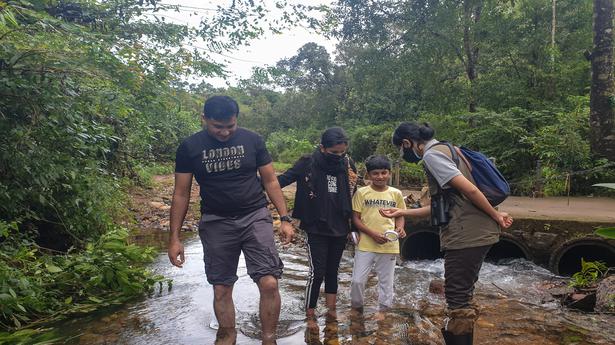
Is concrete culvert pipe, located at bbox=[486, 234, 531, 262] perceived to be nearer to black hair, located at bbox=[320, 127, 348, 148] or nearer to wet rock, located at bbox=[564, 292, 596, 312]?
wet rock, located at bbox=[564, 292, 596, 312]

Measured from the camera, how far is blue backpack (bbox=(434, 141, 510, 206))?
3.17 metres

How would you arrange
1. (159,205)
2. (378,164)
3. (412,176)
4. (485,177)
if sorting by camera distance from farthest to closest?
(412,176) → (159,205) → (378,164) → (485,177)

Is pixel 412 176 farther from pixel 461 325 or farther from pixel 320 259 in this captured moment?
pixel 461 325

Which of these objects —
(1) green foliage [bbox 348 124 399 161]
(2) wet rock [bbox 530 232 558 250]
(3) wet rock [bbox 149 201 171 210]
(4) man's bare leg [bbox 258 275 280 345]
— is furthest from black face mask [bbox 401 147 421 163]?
(1) green foliage [bbox 348 124 399 161]

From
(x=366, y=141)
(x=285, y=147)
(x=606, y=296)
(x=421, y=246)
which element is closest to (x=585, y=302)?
(x=606, y=296)

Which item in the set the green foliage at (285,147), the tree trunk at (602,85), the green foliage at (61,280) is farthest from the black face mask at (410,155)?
the green foliage at (285,147)

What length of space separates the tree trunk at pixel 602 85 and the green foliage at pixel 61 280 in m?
9.61

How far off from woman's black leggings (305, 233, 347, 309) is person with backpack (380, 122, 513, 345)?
1318mm

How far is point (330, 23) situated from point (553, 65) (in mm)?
9098

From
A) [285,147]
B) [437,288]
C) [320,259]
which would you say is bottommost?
[437,288]

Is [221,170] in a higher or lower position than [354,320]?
higher

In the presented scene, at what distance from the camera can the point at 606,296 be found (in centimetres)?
476

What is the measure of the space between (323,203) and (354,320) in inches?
47.7

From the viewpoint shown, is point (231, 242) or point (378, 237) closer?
point (231, 242)
